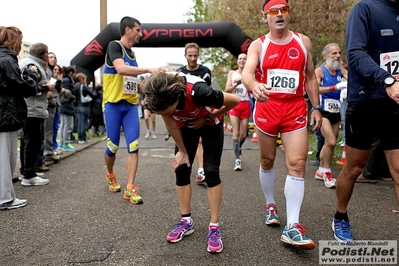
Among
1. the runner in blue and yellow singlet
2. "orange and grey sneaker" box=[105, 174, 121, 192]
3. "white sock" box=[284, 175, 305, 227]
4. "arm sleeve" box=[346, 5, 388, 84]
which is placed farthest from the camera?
"orange and grey sneaker" box=[105, 174, 121, 192]

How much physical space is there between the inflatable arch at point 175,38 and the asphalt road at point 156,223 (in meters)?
7.47

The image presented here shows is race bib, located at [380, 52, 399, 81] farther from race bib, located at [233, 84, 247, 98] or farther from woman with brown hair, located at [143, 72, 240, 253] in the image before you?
race bib, located at [233, 84, 247, 98]

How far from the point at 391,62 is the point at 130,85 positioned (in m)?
3.01

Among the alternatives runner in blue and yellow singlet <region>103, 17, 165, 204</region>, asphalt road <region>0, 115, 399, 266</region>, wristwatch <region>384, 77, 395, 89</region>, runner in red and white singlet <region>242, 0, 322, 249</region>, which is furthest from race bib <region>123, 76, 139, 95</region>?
wristwatch <region>384, 77, 395, 89</region>

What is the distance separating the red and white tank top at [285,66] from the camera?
308 cm

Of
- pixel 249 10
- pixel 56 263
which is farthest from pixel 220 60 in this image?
pixel 56 263

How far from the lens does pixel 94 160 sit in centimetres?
743

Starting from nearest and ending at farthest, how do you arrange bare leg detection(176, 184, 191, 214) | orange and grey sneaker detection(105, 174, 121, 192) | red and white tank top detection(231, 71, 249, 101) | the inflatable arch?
bare leg detection(176, 184, 191, 214) < orange and grey sneaker detection(105, 174, 121, 192) < red and white tank top detection(231, 71, 249, 101) < the inflatable arch

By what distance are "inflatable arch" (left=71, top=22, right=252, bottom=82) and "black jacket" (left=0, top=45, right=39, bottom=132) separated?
865 centimetres

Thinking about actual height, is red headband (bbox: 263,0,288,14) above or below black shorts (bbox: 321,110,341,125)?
above

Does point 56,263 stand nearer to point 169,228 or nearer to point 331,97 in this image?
point 169,228

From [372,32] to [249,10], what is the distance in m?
11.5

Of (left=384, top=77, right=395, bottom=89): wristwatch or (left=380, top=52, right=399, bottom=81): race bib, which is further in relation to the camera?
(left=380, top=52, right=399, bottom=81): race bib

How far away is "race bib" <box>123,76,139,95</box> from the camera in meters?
4.45
